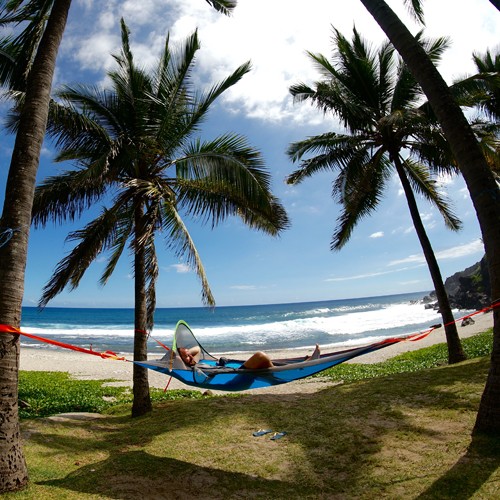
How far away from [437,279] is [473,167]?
4440mm

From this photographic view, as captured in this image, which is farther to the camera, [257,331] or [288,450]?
[257,331]

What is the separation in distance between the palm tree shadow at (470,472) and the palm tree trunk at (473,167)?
0.21 meters

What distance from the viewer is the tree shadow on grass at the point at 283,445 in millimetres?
3170

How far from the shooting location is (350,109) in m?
8.37

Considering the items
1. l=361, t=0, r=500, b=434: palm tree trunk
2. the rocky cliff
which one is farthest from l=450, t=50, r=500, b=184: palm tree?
the rocky cliff

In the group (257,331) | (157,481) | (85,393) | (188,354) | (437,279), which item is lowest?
(257,331)

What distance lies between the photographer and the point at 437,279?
299 inches

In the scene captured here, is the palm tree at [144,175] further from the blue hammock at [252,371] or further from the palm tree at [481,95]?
the palm tree at [481,95]

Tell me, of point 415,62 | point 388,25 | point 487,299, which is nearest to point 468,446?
point 415,62

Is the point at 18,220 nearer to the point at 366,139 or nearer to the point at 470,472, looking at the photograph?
the point at 470,472

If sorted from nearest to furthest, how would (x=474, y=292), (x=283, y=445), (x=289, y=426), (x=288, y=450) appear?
(x=288, y=450)
(x=283, y=445)
(x=289, y=426)
(x=474, y=292)

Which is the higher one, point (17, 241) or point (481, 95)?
point (481, 95)

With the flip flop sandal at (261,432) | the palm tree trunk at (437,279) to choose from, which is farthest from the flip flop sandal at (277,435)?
the palm tree trunk at (437,279)

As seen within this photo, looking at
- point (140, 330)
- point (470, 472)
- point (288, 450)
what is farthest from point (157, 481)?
point (140, 330)
